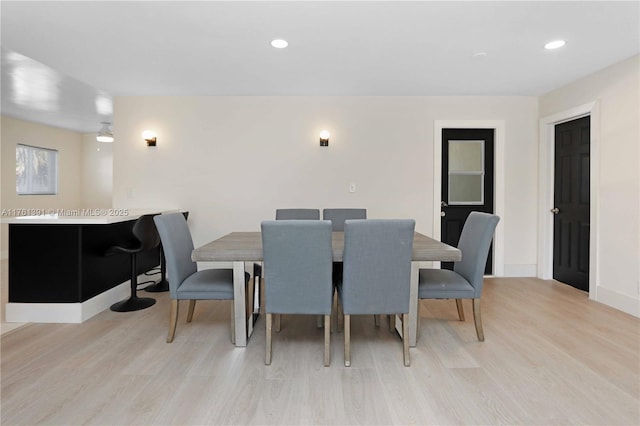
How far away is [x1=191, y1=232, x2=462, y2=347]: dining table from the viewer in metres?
2.16

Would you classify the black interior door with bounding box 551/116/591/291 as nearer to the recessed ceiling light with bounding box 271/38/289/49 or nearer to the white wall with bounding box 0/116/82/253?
the recessed ceiling light with bounding box 271/38/289/49

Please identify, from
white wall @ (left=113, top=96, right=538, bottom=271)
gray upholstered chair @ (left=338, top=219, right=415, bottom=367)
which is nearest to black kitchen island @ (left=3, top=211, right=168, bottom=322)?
white wall @ (left=113, top=96, right=538, bottom=271)

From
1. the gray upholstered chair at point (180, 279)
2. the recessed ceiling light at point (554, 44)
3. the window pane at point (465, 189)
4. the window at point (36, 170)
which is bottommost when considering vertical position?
the gray upholstered chair at point (180, 279)

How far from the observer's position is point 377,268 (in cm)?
204

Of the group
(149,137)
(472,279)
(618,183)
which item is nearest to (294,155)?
(149,137)

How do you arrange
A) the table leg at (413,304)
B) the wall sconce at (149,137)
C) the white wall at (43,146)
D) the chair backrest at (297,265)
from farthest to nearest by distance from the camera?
the white wall at (43,146) → the wall sconce at (149,137) → the table leg at (413,304) → the chair backrest at (297,265)

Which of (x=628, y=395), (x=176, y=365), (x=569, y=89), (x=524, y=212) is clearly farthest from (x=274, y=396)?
(x=569, y=89)

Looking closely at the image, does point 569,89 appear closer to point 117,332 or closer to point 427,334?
point 427,334

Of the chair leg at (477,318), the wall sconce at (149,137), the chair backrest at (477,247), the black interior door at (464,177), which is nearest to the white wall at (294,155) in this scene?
the wall sconce at (149,137)

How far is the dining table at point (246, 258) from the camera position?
2158mm

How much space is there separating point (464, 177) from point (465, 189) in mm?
156

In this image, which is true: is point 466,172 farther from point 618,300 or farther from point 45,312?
point 45,312

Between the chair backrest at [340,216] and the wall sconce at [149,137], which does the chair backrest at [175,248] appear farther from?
the wall sconce at [149,137]

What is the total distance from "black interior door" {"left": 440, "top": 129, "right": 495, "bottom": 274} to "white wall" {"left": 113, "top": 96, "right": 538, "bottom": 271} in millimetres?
210
